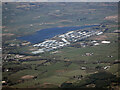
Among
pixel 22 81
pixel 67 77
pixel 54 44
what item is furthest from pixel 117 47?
pixel 22 81

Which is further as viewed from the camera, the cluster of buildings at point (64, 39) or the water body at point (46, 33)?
the water body at point (46, 33)

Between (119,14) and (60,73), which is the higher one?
(119,14)

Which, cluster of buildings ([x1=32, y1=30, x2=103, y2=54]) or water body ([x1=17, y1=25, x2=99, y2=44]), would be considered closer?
cluster of buildings ([x1=32, y1=30, x2=103, y2=54])

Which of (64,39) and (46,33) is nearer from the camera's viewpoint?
(64,39)

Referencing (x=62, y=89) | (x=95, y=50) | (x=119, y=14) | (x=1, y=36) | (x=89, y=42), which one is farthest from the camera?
(x=119, y=14)

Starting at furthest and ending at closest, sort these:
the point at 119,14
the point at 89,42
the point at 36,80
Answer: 1. the point at 119,14
2. the point at 89,42
3. the point at 36,80

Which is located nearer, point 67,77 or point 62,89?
point 62,89

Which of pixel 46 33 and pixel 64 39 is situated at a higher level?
pixel 46 33

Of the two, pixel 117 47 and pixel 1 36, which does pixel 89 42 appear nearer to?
pixel 117 47
